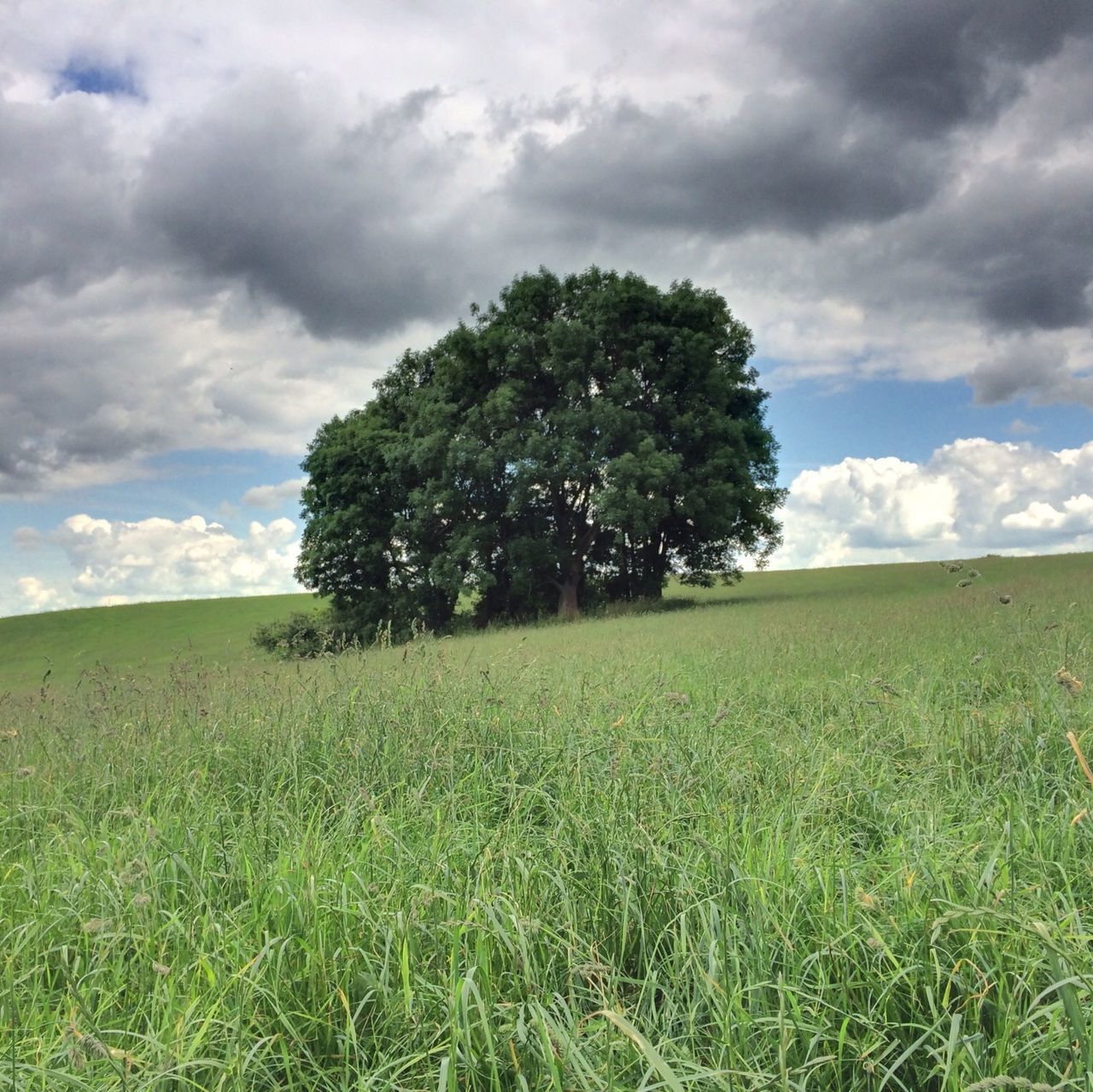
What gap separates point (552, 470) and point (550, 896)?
2630 cm

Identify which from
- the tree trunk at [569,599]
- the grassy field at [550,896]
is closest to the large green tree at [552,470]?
the tree trunk at [569,599]

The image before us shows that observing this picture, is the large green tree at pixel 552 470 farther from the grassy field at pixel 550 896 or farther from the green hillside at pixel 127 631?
the grassy field at pixel 550 896

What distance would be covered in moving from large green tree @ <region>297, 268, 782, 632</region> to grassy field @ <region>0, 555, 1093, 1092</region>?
22168 millimetres

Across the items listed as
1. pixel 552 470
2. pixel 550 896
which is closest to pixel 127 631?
pixel 552 470

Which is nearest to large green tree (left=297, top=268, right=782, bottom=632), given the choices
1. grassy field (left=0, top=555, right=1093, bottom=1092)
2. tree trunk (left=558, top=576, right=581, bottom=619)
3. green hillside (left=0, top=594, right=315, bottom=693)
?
tree trunk (left=558, top=576, right=581, bottom=619)

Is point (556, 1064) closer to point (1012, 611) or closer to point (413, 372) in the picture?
point (1012, 611)

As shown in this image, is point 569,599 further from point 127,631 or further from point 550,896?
point 127,631

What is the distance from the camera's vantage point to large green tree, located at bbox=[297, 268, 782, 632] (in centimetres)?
3033

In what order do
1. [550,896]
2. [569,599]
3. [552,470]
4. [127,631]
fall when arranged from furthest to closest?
[127,631] → [569,599] → [552,470] → [550,896]

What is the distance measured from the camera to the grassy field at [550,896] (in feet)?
8.80

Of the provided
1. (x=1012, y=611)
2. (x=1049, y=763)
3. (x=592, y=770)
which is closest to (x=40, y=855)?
(x=592, y=770)

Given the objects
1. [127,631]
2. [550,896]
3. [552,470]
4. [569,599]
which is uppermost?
[552,470]

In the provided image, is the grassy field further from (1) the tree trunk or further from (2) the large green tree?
(1) the tree trunk

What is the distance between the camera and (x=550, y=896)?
3691mm
